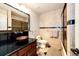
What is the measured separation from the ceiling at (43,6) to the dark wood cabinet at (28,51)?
0.47 meters

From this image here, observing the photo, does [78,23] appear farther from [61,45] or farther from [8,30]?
[8,30]

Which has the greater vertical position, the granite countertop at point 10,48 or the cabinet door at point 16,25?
the cabinet door at point 16,25

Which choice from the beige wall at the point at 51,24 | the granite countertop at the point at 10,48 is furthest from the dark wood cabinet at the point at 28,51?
the beige wall at the point at 51,24

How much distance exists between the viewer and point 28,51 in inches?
55.3

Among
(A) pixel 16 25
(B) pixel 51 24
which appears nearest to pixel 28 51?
(A) pixel 16 25

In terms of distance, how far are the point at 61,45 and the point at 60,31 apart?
0.22 metres

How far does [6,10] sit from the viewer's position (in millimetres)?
1397

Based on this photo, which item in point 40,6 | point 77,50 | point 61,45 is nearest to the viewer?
point 77,50

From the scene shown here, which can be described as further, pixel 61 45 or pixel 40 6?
pixel 61 45

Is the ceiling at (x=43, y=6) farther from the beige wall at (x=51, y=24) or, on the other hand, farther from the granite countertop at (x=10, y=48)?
the granite countertop at (x=10, y=48)

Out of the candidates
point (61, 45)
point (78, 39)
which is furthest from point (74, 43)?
point (61, 45)

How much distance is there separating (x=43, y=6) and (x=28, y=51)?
2.07ft

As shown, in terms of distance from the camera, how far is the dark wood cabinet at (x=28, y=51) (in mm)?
1301

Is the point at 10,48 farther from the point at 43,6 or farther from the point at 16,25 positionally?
the point at 43,6
